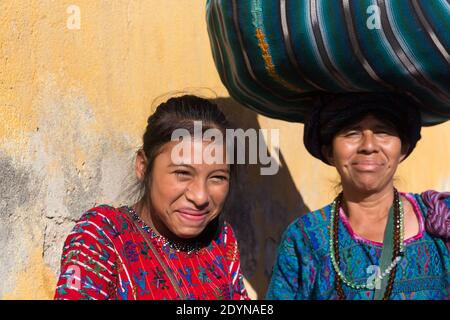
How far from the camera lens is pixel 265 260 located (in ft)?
12.6

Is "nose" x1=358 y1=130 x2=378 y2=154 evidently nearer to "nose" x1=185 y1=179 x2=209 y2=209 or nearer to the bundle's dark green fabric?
the bundle's dark green fabric

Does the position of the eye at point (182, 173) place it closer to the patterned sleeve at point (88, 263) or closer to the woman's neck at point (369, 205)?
the patterned sleeve at point (88, 263)

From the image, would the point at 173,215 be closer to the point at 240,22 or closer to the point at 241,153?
the point at 240,22

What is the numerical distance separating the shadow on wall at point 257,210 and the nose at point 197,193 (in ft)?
4.56

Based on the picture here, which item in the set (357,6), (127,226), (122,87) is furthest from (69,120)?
(357,6)

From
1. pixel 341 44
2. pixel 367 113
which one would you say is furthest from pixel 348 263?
pixel 341 44

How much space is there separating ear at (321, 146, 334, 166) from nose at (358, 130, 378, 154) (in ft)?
0.57

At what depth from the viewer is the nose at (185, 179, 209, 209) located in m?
1.99

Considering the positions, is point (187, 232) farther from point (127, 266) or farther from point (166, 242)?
point (127, 266)

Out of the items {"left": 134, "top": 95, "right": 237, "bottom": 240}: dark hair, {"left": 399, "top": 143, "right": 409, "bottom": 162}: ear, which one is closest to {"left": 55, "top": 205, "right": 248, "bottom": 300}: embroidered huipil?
{"left": 134, "top": 95, "right": 237, "bottom": 240}: dark hair

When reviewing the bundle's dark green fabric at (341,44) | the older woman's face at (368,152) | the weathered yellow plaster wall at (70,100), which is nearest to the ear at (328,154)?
the older woman's face at (368,152)

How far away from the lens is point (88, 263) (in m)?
1.78

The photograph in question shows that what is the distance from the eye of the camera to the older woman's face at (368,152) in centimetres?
230

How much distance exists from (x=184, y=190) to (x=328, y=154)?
2.36ft
